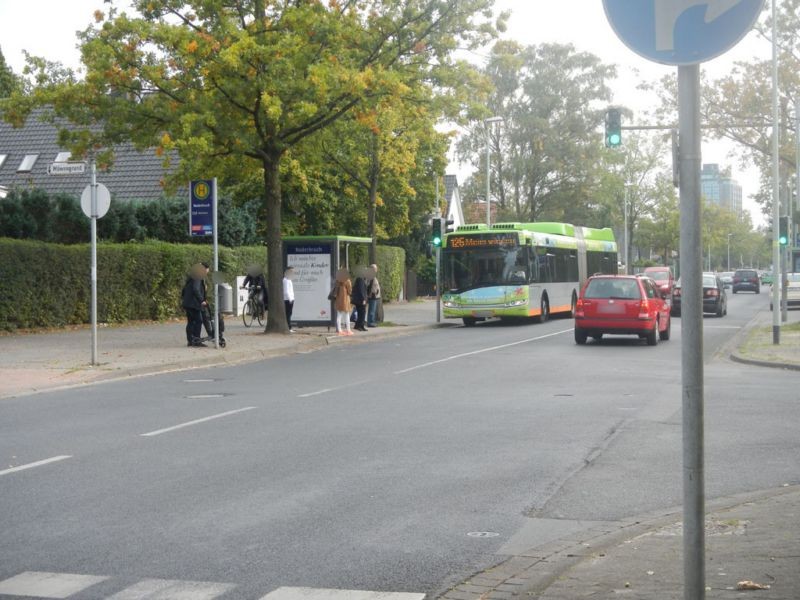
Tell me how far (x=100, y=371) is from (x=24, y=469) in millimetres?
8447

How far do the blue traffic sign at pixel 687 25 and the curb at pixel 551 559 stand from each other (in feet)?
8.48

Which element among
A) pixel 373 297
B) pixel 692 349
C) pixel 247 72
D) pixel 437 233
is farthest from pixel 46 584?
pixel 437 233

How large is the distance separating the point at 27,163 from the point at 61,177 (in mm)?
2224

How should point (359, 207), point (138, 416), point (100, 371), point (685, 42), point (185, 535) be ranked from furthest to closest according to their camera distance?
point (359, 207)
point (100, 371)
point (138, 416)
point (185, 535)
point (685, 42)

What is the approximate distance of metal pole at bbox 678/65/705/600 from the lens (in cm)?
403

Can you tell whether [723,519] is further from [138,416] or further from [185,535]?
[138,416]

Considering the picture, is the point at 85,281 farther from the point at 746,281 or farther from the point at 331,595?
the point at 746,281

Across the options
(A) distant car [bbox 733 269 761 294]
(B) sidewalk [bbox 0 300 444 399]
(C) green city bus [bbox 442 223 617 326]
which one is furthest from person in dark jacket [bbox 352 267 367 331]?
(A) distant car [bbox 733 269 761 294]

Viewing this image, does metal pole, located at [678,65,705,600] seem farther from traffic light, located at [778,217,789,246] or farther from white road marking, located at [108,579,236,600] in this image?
traffic light, located at [778,217,789,246]

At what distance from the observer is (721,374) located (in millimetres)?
18109

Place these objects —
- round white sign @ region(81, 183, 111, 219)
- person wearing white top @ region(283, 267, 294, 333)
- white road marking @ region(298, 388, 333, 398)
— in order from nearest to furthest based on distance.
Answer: white road marking @ region(298, 388, 333, 398)
round white sign @ region(81, 183, 111, 219)
person wearing white top @ region(283, 267, 294, 333)

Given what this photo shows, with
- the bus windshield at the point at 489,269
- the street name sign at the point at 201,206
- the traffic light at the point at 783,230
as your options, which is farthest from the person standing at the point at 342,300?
the traffic light at the point at 783,230

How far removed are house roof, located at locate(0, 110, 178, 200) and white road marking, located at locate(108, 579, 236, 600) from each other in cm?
3727

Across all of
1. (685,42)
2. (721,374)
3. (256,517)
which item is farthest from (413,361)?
(685,42)
